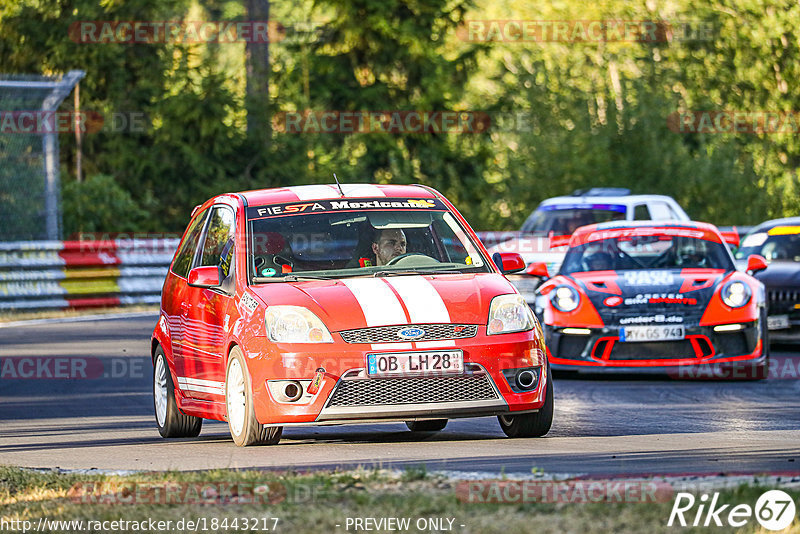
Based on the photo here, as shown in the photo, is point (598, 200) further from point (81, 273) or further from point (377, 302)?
point (377, 302)

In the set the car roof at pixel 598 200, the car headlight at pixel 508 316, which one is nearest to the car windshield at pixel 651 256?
the car headlight at pixel 508 316

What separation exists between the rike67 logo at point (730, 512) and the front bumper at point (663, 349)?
24.3ft

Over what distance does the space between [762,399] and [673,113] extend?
27439mm

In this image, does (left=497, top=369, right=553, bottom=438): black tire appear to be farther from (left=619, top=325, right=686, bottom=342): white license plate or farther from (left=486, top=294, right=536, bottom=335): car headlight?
(left=619, top=325, right=686, bottom=342): white license plate

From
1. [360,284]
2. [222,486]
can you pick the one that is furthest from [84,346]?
[222,486]

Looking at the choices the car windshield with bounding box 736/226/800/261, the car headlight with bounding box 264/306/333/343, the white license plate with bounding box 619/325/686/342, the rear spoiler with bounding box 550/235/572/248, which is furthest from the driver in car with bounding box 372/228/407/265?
the rear spoiler with bounding box 550/235/572/248

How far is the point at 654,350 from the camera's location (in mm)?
13867

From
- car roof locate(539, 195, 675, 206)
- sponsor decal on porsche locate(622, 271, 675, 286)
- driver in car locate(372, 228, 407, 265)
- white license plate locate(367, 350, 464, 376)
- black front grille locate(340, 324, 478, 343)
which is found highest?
driver in car locate(372, 228, 407, 265)

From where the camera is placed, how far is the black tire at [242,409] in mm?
9188

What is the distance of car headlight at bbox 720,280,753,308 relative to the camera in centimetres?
1390

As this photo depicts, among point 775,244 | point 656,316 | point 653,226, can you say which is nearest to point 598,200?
point 775,244

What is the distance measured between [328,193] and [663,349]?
14.8 ft

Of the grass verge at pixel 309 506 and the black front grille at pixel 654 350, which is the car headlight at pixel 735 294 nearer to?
the black front grille at pixel 654 350

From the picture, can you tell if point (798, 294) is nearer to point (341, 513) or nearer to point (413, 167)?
point (341, 513)
